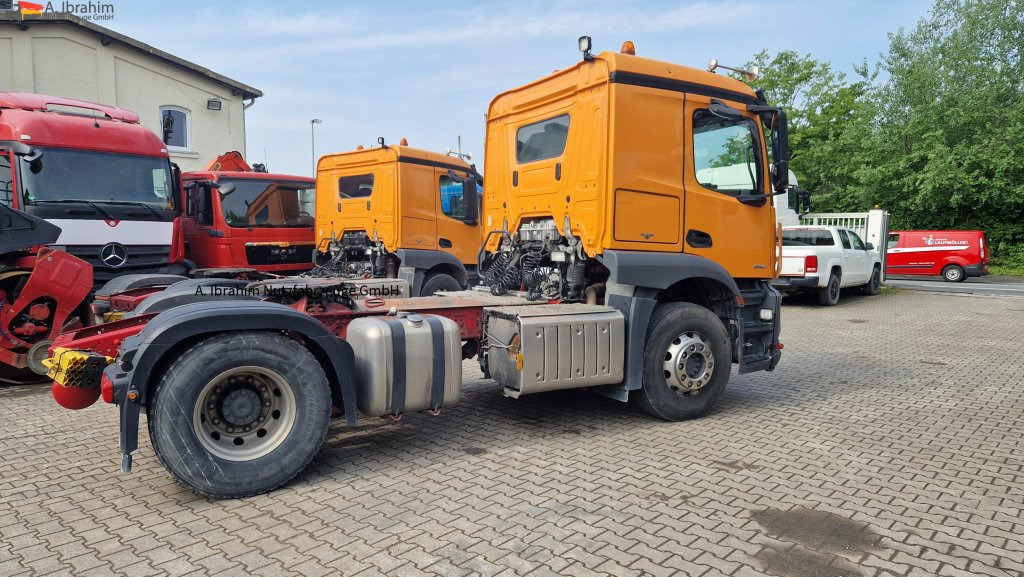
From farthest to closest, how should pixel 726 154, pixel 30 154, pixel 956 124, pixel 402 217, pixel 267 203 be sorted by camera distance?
1. pixel 956 124
2. pixel 267 203
3. pixel 402 217
4. pixel 30 154
5. pixel 726 154

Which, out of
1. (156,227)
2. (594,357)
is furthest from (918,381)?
(156,227)

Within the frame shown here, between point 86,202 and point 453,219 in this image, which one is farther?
point 453,219

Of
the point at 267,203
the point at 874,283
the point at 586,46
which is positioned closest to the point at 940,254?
the point at 874,283

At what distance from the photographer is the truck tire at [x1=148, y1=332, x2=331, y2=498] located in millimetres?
3725

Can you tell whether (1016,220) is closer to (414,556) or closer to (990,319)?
(990,319)

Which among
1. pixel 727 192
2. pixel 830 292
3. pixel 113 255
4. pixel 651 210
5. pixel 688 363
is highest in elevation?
pixel 727 192

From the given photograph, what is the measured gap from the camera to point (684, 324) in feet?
18.7

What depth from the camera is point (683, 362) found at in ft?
18.6

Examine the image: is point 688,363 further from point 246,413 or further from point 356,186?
point 356,186

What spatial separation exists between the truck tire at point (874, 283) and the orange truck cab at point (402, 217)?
41.6ft

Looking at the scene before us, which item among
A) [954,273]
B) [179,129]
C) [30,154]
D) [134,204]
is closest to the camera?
[30,154]

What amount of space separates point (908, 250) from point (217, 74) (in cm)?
2435

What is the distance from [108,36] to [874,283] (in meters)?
21.1

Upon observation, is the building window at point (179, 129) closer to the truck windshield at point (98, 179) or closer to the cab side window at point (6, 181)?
the truck windshield at point (98, 179)
